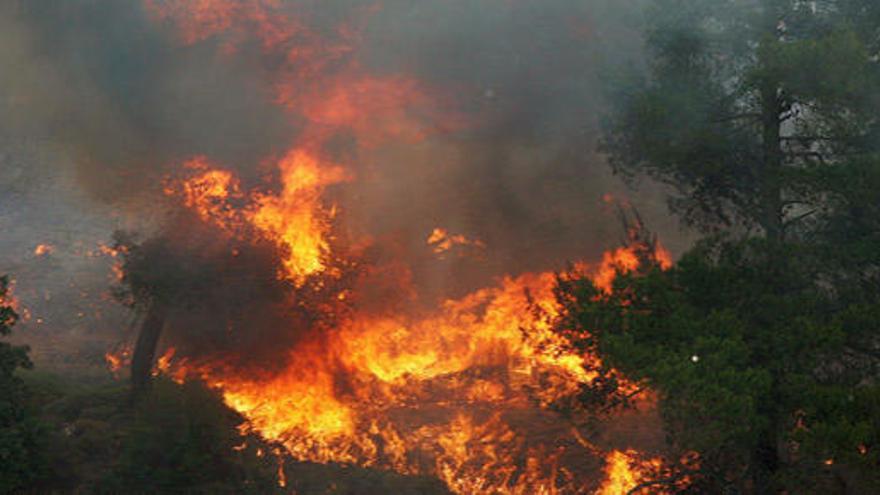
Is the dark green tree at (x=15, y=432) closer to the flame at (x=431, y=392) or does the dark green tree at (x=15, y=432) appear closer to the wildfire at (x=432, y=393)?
the flame at (x=431, y=392)

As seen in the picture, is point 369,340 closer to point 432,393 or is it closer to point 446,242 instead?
point 432,393

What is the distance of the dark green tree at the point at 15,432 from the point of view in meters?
11.8

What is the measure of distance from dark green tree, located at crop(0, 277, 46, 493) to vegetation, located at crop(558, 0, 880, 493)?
9.83m

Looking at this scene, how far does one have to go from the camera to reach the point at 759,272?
403 inches

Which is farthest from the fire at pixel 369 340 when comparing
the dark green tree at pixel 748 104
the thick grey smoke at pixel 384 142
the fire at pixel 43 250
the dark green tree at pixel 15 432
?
the fire at pixel 43 250

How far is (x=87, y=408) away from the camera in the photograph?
15945 mm

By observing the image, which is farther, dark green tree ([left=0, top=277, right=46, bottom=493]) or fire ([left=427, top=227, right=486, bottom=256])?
fire ([left=427, top=227, right=486, bottom=256])

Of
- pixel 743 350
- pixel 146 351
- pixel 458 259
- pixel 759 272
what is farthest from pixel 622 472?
pixel 146 351

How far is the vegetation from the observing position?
8531mm

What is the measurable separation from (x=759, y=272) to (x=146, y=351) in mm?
14193

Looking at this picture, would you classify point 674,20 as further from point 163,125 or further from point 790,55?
point 163,125

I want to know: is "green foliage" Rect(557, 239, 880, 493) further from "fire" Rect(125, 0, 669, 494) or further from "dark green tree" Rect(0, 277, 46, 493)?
"dark green tree" Rect(0, 277, 46, 493)

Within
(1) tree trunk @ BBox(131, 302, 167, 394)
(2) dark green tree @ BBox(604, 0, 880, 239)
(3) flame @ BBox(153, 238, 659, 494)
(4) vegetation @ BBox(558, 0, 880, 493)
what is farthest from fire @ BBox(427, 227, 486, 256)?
(2) dark green tree @ BBox(604, 0, 880, 239)

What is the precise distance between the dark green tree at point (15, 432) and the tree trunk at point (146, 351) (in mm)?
3651
